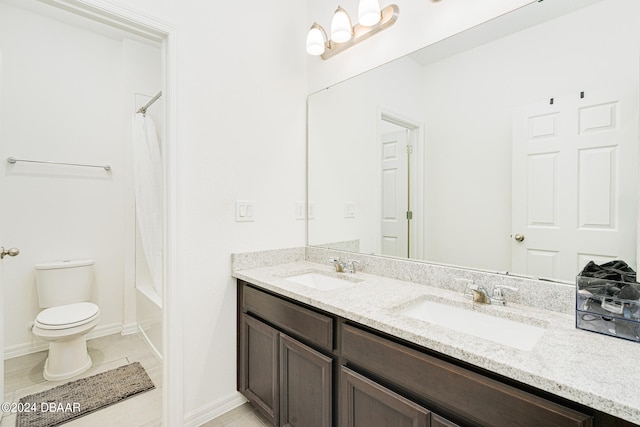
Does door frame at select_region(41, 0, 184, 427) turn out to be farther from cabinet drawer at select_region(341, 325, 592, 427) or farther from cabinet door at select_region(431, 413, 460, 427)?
cabinet door at select_region(431, 413, 460, 427)

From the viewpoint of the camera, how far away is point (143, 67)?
2932mm

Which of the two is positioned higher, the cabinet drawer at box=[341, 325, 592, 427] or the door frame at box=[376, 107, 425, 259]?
the door frame at box=[376, 107, 425, 259]

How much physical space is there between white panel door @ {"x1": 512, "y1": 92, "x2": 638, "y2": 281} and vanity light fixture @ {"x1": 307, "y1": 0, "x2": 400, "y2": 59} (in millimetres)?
877

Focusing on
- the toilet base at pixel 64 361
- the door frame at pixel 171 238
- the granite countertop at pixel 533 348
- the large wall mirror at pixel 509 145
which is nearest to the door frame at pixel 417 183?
the large wall mirror at pixel 509 145

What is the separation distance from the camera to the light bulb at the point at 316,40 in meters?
1.83

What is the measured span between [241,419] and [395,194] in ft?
5.01

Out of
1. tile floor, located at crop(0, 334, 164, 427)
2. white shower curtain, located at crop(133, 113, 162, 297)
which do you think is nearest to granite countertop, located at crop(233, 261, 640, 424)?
tile floor, located at crop(0, 334, 164, 427)

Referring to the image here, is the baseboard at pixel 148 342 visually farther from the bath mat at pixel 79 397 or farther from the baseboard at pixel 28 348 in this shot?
the baseboard at pixel 28 348

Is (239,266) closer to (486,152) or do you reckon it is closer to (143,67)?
(486,152)

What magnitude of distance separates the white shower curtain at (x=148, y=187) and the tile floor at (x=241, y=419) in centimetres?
121

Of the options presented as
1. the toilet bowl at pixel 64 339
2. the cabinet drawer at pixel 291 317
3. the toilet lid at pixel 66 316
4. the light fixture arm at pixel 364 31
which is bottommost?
the toilet bowl at pixel 64 339

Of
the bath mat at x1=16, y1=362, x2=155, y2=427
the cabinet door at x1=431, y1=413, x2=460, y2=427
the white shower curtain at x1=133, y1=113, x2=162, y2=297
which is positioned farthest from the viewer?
the white shower curtain at x1=133, y1=113, x2=162, y2=297

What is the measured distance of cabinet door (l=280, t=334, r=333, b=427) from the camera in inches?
47.4

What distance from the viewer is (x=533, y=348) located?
0.83m
